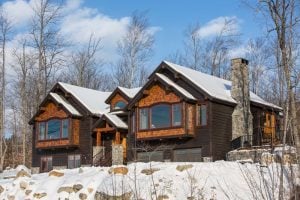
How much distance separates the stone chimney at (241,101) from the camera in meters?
27.8

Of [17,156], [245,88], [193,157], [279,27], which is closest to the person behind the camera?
[279,27]

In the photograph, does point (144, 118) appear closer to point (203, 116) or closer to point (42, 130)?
point (203, 116)

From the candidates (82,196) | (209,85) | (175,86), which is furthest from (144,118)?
(82,196)

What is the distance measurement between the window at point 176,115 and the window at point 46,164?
10881mm

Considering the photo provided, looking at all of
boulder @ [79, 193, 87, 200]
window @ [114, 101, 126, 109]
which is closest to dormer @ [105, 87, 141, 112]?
window @ [114, 101, 126, 109]

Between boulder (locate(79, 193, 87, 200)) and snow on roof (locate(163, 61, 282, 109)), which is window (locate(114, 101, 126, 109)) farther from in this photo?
boulder (locate(79, 193, 87, 200))

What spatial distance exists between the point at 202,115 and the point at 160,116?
2.28m

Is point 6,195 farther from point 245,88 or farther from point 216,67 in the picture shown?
point 216,67

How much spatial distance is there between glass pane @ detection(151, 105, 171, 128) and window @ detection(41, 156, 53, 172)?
9.61 meters

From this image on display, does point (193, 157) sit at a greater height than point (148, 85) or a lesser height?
lesser

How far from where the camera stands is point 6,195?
1909 cm

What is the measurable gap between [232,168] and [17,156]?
1353 inches

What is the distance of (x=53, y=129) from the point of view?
3316 cm

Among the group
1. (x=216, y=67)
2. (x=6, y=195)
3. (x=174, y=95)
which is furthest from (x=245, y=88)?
(x=216, y=67)
